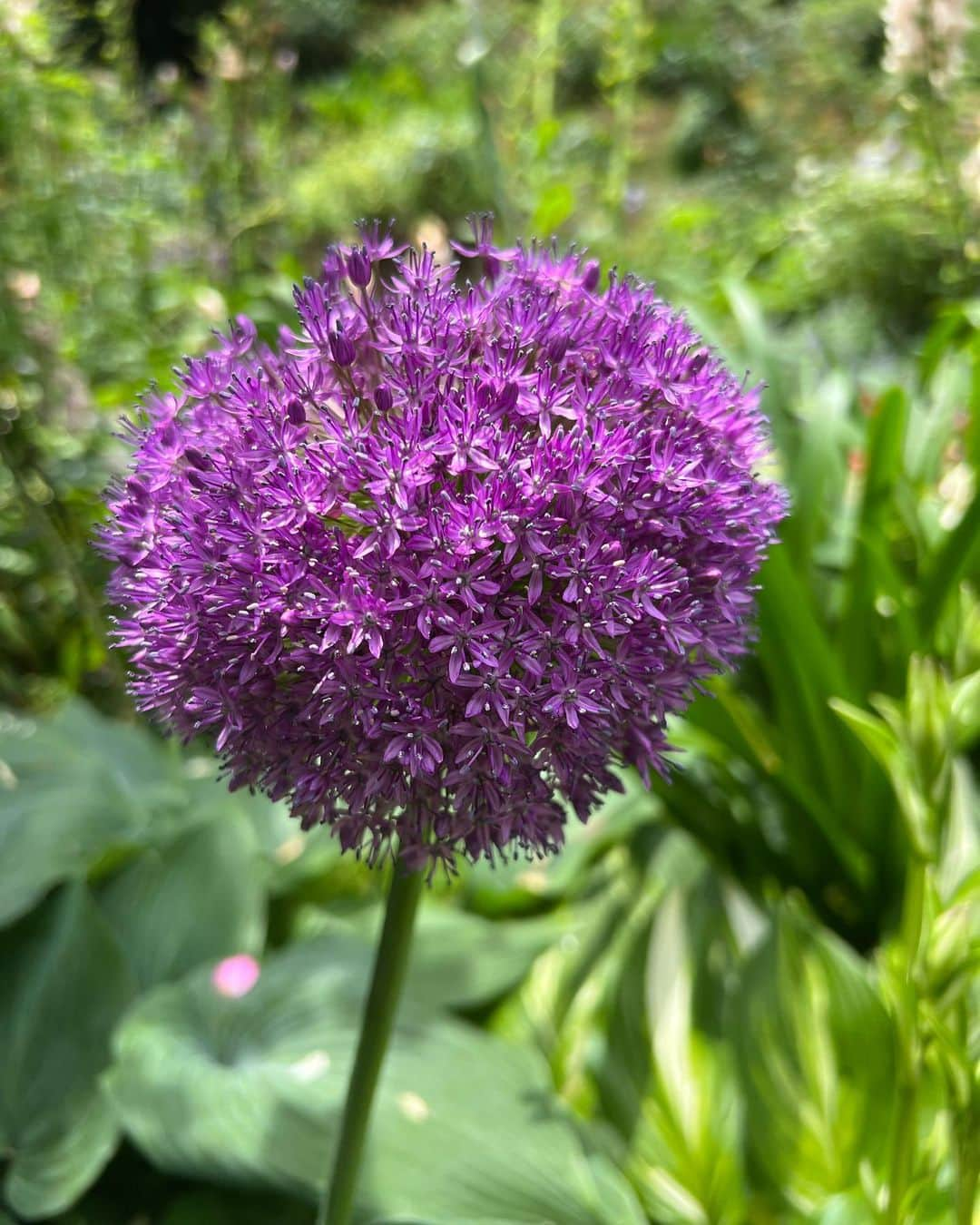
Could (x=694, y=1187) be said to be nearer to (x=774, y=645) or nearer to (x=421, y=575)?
(x=774, y=645)

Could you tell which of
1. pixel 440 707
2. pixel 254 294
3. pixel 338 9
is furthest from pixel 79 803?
pixel 338 9

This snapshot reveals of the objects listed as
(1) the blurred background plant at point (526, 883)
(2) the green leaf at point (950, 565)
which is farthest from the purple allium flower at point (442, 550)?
(2) the green leaf at point (950, 565)

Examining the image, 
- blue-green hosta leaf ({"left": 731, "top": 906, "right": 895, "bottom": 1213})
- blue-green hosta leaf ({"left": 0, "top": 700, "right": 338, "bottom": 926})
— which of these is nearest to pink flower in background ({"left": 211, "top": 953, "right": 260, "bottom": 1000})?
blue-green hosta leaf ({"left": 0, "top": 700, "right": 338, "bottom": 926})

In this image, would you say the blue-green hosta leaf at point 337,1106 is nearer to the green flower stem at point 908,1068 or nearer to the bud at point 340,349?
the green flower stem at point 908,1068

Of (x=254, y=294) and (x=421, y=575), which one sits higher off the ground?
(x=254, y=294)

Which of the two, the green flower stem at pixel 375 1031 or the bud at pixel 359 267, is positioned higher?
the bud at pixel 359 267

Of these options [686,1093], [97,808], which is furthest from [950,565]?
[97,808]

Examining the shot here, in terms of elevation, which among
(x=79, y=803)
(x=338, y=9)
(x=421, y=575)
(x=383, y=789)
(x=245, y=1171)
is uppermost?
(x=338, y=9)
